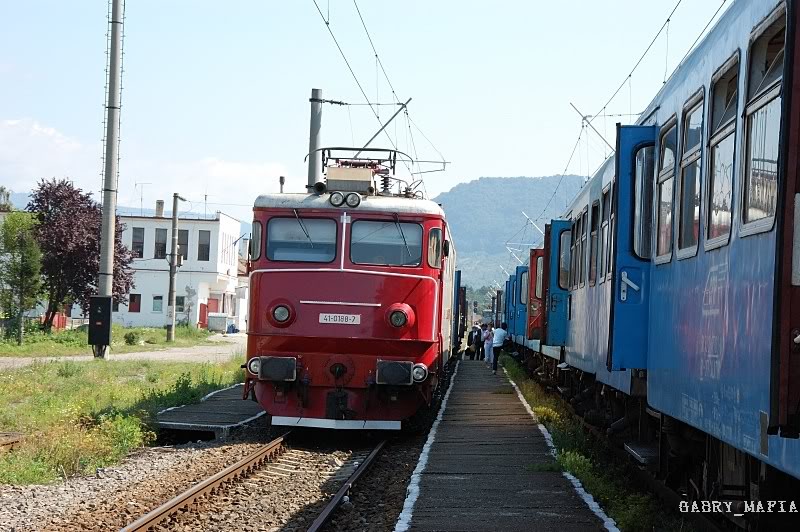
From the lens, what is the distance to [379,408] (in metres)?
15.3

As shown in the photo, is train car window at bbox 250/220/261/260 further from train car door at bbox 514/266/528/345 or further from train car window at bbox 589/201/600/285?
train car door at bbox 514/266/528/345

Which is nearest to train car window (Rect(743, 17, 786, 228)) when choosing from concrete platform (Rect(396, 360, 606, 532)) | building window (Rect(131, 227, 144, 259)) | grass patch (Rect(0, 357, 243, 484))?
concrete platform (Rect(396, 360, 606, 532))

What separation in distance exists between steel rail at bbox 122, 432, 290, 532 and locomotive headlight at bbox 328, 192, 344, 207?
3.16 meters

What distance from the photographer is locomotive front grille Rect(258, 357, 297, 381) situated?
1462 centimetres

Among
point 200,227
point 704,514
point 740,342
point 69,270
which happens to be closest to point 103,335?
point 69,270

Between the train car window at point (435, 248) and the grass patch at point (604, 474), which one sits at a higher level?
the train car window at point (435, 248)

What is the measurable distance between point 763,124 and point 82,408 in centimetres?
1306

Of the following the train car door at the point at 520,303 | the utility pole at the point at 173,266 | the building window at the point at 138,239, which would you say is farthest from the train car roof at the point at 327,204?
the building window at the point at 138,239

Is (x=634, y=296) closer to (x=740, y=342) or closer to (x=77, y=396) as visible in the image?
(x=740, y=342)

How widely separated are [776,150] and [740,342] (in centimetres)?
108

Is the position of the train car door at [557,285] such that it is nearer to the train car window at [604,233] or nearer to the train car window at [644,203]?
the train car window at [604,233]

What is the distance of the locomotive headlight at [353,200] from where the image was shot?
15.3 m

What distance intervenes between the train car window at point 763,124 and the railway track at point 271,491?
4.87 m

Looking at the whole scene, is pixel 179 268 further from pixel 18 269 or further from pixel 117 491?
pixel 117 491
